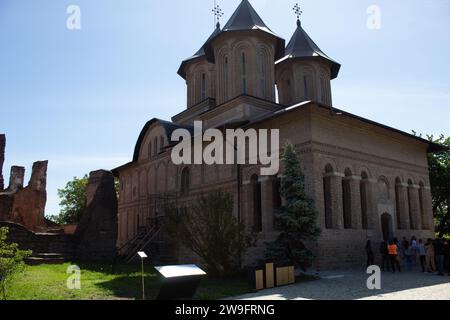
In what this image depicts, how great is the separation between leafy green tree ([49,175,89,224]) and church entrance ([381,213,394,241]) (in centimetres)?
4066

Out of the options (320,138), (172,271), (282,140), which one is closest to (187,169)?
(282,140)

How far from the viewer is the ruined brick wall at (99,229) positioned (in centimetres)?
2217

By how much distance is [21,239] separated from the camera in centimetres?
2072

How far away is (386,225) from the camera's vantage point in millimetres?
18344

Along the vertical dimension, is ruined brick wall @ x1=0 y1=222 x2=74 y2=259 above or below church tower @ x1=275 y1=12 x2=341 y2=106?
below

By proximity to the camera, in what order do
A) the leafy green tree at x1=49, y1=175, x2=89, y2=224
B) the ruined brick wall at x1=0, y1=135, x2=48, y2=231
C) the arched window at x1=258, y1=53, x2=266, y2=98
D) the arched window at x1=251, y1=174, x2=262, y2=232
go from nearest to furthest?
the arched window at x1=251, y1=174, x2=262, y2=232
the arched window at x1=258, y1=53, x2=266, y2=98
the ruined brick wall at x1=0, y1=135, x2=48, y2=231
the leafy green tree at x1=49, y1=175, x2=89, y2=224

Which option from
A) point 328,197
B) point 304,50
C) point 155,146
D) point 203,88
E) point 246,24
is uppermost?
point 246,24

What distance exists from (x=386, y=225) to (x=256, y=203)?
624cm

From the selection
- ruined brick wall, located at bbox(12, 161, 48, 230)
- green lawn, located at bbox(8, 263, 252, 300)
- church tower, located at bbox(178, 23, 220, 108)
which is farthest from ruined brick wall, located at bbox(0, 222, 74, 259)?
ruined brick wall, located at bbox(12, 161, 48, 230)

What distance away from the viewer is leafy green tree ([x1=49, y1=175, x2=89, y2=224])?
164ft

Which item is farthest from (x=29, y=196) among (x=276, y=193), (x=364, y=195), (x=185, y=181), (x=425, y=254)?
(x=425, y=254)

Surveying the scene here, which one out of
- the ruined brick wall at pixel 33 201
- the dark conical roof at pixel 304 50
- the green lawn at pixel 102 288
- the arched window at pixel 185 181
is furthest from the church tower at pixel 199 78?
the ruined brick wall at pixel 33 201

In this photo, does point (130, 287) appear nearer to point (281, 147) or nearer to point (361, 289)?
point (361, 289)

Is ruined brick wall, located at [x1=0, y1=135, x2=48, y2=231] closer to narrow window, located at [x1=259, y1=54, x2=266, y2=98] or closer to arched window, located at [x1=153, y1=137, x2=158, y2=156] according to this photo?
arched window, located at [x1=153, y1=137, x2=158, y2=156]
